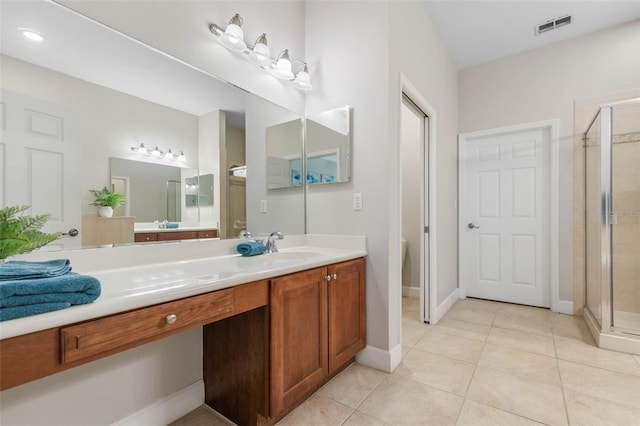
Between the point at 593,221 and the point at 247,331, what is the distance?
3.18 metres

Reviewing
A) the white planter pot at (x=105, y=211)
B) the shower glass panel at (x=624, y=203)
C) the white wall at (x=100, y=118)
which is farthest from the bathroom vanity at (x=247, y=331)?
the shower glass panel at (x=624, y=203)

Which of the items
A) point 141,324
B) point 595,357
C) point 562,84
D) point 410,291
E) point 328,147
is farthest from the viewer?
point 410,291

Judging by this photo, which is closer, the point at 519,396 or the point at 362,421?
the point at 362,421

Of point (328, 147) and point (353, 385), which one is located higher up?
point (328, 147)

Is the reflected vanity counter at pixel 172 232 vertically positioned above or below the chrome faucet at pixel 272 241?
above

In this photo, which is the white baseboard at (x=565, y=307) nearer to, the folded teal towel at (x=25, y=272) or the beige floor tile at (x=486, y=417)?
the beige floor tile at (x=486, y=417)

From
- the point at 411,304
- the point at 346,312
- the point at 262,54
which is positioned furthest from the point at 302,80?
the point at 411,304

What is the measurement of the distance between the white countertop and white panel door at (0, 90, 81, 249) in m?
0.28

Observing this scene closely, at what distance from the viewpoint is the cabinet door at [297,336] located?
4.42 ft

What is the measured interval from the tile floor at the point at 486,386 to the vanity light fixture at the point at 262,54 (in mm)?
2051

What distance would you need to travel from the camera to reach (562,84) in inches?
122

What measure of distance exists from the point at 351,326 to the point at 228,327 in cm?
78

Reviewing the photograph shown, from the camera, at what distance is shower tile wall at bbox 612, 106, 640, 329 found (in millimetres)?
2342

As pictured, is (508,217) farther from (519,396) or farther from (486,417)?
(486,417)
